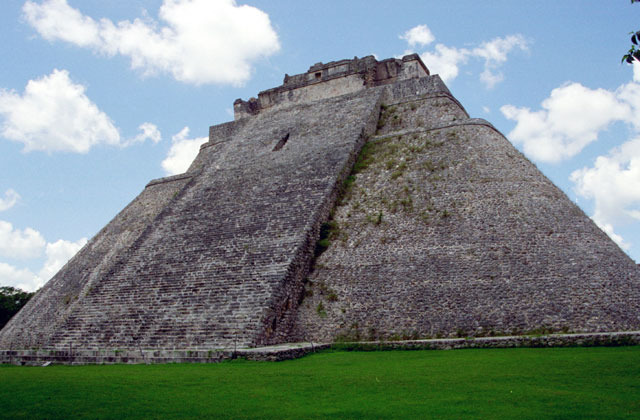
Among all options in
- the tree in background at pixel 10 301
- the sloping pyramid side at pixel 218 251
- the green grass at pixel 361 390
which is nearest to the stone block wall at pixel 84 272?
the sloping pyramid side at pixel 218 251

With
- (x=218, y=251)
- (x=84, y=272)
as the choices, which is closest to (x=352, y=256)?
(x=218, y=251)

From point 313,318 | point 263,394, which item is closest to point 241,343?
point 313,318

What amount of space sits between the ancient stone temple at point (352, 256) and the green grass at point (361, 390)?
1.90 meters

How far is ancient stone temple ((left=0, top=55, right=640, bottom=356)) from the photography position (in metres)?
10.5

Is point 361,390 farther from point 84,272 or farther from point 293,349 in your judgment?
point 84,272

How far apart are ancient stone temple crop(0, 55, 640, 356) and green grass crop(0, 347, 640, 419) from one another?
6.24ft

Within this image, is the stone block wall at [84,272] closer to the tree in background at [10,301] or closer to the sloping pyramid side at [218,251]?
the sloping pyramid side at [218,251]

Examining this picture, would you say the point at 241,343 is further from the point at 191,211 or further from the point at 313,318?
the point at 191,211

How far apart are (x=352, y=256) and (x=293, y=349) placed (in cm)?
339

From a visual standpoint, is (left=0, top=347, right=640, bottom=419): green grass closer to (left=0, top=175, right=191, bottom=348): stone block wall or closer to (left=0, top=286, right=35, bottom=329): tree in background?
(left=0, top=175, right=191, bottom=348): stone block wall

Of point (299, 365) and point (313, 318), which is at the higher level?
point (313, 318)

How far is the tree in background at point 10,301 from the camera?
28.0m

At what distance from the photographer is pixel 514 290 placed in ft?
34.3

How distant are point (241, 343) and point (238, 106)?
1459 centimetres
